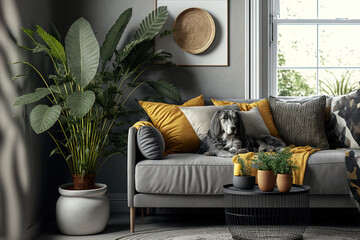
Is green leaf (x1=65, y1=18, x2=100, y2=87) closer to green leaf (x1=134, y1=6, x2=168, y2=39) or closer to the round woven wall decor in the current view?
→ green leaf (x1=134, y1=6, x2=168, y2=39)

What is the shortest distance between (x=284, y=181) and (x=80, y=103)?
50.1 inches

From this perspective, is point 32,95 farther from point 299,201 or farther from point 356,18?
point 356,18

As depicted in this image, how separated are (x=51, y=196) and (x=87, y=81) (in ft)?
3.78

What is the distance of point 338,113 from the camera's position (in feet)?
11.0

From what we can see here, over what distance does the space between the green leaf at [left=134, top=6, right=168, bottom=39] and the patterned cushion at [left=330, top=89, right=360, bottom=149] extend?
4.91 feet

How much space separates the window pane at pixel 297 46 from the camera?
4.03 metres

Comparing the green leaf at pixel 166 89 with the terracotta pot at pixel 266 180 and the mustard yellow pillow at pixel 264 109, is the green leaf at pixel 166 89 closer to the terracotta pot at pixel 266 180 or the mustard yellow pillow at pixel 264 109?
the mustard yellow pillow at pixel 264 109

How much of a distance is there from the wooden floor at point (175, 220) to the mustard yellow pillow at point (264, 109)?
751 millimetres

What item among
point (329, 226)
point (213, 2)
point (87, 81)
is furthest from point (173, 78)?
point (329, 226)

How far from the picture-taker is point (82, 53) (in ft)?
9.52

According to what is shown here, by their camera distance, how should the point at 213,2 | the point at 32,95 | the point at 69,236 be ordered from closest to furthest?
the point at 32,95 → the point at 69,236 → the point at 213,2

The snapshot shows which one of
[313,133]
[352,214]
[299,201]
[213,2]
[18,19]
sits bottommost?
[352,214]

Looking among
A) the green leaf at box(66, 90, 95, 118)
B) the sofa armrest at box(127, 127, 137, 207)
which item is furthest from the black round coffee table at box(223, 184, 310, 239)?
the green leaf at box(66, 90, 95, 118)

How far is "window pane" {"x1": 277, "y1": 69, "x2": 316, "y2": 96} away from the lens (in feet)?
13.3
